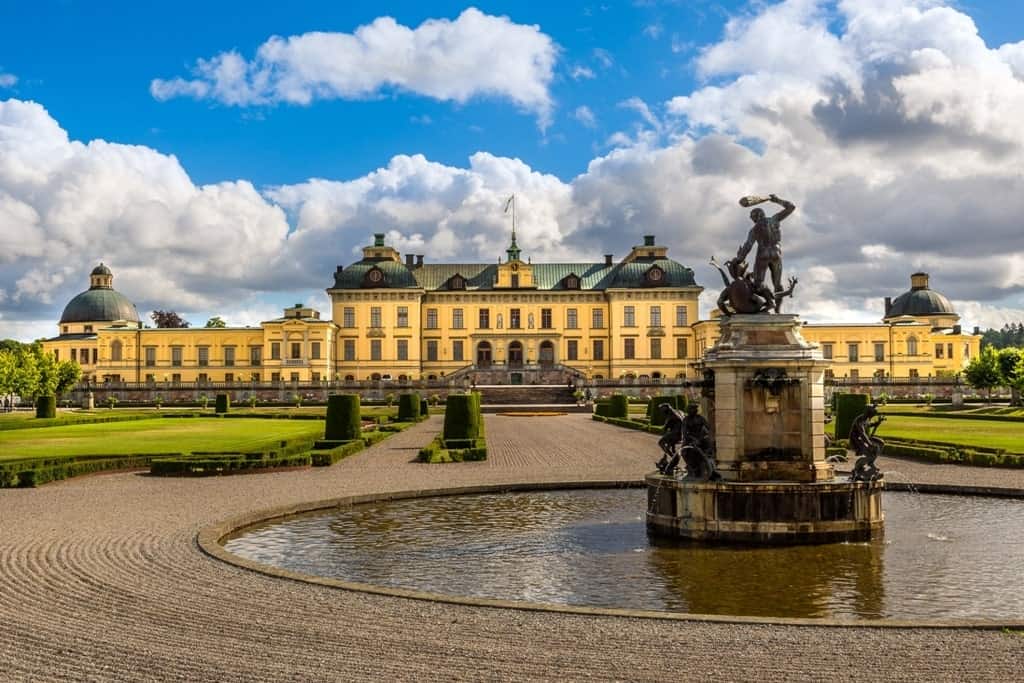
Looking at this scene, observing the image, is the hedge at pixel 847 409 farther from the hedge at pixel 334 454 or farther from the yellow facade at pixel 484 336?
the yellow facade at pixel 484 336

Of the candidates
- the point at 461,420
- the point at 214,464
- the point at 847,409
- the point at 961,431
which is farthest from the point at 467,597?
the point at 961,431

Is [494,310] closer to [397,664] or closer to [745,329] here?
[745,329]

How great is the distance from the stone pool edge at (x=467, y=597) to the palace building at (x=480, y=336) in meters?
63.3

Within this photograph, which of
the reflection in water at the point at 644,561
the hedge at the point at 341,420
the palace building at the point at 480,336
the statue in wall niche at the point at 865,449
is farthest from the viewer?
the palace building at the point at 480,336

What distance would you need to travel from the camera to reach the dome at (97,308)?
97812 mm

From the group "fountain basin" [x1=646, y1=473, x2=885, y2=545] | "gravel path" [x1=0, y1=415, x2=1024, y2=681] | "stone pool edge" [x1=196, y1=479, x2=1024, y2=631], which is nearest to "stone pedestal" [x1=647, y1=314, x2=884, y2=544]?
"fountain basin" [x1=646, y1=473, x2=885, y2=545]

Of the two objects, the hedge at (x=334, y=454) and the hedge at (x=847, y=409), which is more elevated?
the hedge at (x=847, y=409)

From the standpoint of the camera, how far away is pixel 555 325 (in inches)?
3317

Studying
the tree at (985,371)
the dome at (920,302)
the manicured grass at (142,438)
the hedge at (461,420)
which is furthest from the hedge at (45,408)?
the dome at (920,302)

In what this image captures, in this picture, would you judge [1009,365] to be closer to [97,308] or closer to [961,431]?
[961,431]

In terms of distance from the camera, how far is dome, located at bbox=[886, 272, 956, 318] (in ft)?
318

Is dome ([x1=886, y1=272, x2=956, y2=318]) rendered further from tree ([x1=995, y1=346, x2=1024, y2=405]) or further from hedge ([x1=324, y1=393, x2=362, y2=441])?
hedge ([x1=324, y1=393, x2=362, y2=441])

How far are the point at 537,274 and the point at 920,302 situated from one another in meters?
40.7

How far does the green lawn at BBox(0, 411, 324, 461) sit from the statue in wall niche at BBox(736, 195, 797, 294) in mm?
17005
